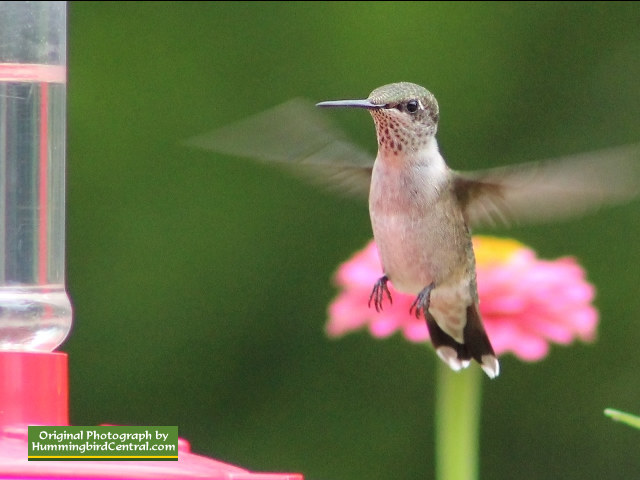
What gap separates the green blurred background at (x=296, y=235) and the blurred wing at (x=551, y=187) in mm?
2495

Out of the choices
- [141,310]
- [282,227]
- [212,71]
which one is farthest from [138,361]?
[212,71]

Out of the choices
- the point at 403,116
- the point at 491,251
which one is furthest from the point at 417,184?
the point at 491,251

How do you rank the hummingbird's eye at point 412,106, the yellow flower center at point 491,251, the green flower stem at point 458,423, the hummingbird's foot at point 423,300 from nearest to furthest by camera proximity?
the hummingbird's eye at point 412,106, the hummingbird's foot at point 423,300, the green flower stem at point 458,423, the yellow flower center at point 491,251

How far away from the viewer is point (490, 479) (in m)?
4.90

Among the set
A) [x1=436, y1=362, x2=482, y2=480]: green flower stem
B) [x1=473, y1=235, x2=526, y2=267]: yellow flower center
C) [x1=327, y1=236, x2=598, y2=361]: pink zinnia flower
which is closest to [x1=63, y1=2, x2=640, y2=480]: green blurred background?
[x1=473, y1=235, x2=526, y2=267]: yellow flower center

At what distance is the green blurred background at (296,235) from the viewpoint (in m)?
4.88

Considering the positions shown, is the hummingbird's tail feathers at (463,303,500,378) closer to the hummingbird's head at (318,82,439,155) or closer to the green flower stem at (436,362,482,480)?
the green flower stem at (436,362,482,480)

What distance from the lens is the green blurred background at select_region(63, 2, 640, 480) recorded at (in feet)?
16.0

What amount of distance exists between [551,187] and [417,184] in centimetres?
31

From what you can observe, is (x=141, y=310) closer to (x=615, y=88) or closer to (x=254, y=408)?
(x=254, y=408)

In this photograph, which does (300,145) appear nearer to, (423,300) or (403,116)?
(403,116)

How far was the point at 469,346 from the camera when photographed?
2.61 m

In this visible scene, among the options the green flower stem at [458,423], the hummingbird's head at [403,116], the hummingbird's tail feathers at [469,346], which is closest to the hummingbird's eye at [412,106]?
the hummingbird's head at [403,116]

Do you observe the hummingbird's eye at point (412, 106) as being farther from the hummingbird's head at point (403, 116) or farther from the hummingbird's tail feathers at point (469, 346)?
the hummingbird's tail feathers at point (469, 346)
